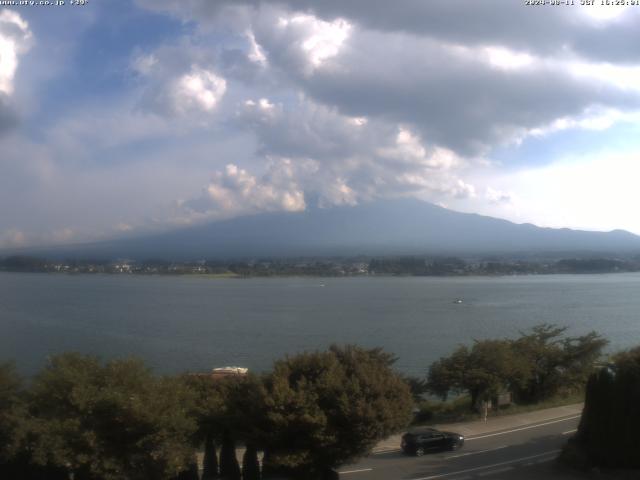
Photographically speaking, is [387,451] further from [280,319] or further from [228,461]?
[280,319]

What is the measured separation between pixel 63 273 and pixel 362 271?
40055 millimetres

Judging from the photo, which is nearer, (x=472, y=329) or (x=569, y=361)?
(x=569, y=361)

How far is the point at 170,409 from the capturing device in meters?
6.71

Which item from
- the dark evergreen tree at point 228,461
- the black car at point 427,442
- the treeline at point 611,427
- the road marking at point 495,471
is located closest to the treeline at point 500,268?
the black car at point 427,442

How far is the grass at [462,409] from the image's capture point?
12.2 meters

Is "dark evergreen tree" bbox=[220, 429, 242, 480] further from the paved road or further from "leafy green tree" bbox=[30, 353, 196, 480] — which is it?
the paved road

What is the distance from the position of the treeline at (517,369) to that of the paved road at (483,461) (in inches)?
89.5

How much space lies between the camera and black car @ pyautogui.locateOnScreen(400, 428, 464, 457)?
9.12m

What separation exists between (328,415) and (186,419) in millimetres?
1571

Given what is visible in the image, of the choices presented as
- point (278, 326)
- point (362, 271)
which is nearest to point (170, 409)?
point (278, 326)

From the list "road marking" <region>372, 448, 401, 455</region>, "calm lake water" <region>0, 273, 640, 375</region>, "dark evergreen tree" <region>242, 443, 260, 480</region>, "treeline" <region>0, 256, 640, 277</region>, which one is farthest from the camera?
"treeline" <region>0, 256, 640, 277</region>

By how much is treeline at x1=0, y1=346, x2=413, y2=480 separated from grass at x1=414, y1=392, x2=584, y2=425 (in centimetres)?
515

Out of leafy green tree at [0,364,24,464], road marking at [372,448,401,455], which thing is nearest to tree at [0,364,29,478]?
leafy green tree at [0,364,24,464]

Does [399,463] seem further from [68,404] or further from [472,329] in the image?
[472,329]
